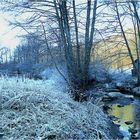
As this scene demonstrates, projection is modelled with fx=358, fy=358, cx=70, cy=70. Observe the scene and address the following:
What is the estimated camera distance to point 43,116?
22.7 feet

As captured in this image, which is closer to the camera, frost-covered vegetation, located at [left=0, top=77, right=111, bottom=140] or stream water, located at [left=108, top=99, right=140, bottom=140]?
frost-covered vegetation, located at [left=0, top=77, right=111, bottom=140]

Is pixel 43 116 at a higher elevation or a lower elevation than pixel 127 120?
higher

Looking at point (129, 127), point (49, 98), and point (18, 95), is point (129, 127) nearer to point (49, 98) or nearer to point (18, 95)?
point (49, 98)

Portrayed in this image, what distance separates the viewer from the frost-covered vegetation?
20.7 ft

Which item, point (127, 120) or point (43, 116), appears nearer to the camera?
point (43, 116)

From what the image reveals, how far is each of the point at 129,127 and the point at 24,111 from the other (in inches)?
136

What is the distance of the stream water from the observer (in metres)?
8.58

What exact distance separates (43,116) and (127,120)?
4.38 metres

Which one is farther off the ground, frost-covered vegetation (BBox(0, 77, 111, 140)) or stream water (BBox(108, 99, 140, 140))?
frost-covered vegetation (BBox(0, 77, 111, 140))

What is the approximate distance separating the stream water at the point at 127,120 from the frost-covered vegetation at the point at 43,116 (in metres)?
0.83

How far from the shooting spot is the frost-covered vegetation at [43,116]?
6.30m

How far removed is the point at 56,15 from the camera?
13.4 m

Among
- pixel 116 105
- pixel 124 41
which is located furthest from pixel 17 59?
pixel 116 105

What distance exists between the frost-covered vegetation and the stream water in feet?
2.73
